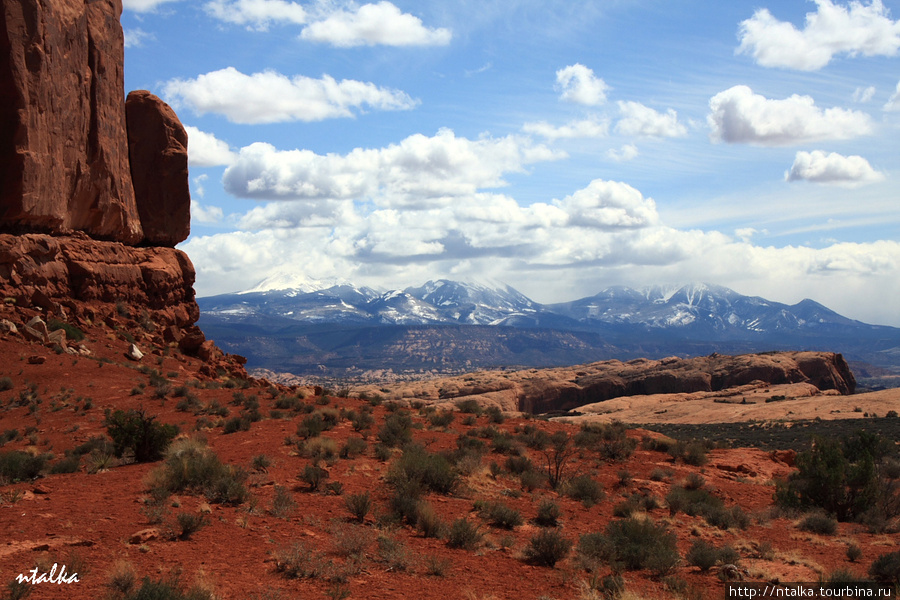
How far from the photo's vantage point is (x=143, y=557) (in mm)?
9039

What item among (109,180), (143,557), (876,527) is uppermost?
(109,180)

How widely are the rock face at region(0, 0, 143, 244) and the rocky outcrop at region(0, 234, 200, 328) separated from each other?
1076 millimetres

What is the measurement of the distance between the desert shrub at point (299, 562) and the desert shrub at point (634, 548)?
15.4ft

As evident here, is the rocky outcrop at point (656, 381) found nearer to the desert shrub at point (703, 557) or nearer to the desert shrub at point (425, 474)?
the desert shrub at point (425, 474)

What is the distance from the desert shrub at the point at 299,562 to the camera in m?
9.13

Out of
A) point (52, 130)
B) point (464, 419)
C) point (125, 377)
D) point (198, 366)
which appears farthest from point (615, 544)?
point (52, 130)

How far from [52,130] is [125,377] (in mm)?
12096

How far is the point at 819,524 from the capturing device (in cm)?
1436

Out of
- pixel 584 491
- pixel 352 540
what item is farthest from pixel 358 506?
pixel 584 491

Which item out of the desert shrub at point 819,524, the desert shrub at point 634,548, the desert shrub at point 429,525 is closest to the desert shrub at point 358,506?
the desert shrub at point 429,525

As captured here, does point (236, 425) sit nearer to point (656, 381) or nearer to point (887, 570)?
point (887, 570)

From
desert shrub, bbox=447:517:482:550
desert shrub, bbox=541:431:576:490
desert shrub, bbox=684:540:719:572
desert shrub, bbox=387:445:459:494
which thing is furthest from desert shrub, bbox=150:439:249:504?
desert shrub, bbox=684:540:719:572

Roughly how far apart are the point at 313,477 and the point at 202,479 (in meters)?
2.41

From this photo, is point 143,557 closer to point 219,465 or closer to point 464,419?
point 219,465
